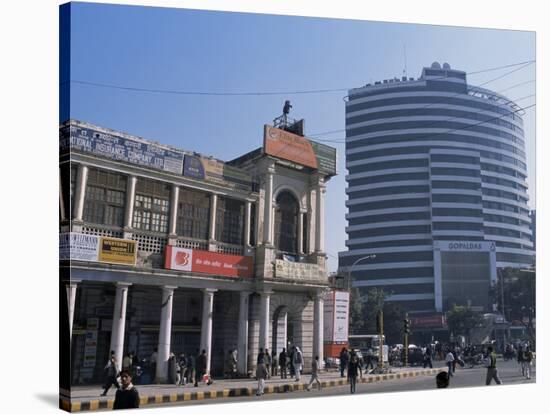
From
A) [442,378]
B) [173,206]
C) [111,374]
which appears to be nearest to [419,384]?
[442,378]

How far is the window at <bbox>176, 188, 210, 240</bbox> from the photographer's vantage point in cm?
2011

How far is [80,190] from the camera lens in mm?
17328

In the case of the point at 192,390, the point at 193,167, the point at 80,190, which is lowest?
the point at 192,390

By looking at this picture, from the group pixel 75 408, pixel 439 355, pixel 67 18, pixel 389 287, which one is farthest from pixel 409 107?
pixel 75 408

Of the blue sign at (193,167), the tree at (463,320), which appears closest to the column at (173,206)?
the blue sign at (193,167)

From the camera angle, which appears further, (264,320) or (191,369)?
(264,320)

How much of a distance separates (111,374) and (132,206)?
5.18 meters

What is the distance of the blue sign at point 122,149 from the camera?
16.6 meters

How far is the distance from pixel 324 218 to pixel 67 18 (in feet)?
39.6

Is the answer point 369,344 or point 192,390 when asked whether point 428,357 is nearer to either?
point 369,344

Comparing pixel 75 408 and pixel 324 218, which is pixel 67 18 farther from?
pixel 324 218

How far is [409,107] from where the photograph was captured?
1238 inches

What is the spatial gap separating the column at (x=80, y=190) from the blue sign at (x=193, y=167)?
11.1 ft

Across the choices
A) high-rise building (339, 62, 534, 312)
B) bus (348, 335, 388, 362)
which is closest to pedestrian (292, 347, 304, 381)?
bus (348, 335, 388, 362)
